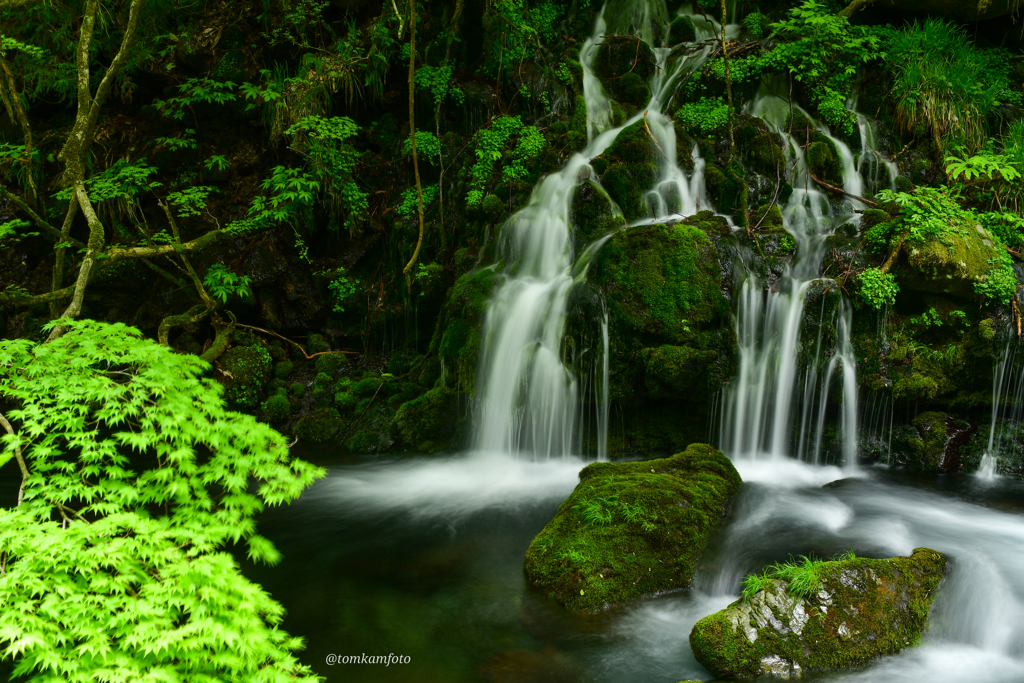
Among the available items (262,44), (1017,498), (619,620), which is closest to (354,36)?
(262,44)

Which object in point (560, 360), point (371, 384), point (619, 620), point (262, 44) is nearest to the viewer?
point (619, 620)

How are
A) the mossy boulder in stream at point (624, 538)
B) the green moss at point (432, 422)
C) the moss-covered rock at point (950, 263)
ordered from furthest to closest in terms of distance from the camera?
the green moss at point (432, 422), the moss-covered rock at point (950, 263), the mossy boulder in stream at point (624, 538)

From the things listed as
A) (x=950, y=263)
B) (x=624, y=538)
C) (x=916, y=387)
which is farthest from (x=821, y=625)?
(x=950, y=263)

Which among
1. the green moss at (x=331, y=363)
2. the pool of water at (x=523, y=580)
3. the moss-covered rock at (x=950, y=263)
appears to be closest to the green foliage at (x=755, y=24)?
the moss-covered rock at (x=950, y=263)

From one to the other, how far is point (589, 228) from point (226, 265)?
6.50 m

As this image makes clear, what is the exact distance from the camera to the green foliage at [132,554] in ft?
8.34

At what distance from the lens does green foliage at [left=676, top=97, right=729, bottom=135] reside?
9516 mm

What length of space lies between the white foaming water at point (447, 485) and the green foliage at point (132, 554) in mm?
2805

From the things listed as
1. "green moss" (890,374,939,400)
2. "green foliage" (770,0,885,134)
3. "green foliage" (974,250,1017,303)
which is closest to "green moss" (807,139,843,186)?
Result: "green foliage" (770,0,885,134)

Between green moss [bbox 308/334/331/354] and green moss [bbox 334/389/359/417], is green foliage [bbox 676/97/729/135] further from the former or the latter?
green moss [bbox 308/334/331/354]

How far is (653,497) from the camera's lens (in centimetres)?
492

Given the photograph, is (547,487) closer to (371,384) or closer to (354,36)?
(371,384)

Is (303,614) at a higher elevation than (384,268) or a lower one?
lower

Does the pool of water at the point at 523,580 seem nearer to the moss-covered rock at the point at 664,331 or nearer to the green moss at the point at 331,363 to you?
the moss-covered rock at the point at 664,331
